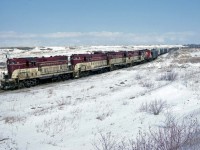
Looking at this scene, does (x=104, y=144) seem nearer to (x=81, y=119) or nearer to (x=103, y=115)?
(x=81, y=119)

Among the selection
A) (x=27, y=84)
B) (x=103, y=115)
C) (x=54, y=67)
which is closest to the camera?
(x=103, y=115)

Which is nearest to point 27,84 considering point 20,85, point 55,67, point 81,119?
point 20,85

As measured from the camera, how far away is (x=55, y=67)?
3731cm

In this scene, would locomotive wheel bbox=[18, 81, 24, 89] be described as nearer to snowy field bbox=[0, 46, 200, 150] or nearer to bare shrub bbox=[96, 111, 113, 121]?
snowy field bbox=[0, 46, 200, 150]

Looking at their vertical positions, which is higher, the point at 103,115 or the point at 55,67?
the point at 55,67

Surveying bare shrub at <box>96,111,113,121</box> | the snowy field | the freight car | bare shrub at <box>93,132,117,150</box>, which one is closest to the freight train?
the freight car

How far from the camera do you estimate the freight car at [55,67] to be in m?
31.4

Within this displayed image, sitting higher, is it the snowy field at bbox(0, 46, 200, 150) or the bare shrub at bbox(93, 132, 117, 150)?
the bare shrub at bbox(93, 132, 117, 150)

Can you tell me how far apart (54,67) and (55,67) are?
18cm

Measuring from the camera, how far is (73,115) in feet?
52.3

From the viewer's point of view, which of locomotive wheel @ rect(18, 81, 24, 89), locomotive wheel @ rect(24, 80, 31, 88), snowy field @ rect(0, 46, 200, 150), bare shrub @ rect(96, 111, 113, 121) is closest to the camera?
snowy field @ rect(0, 46, 200, 150)

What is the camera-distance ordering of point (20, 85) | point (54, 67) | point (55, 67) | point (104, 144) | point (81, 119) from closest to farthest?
1. point (104, 144)
2. point (81, 119)
3. point (20, 85)
4. point (54, 67)
5. point (55, 67)

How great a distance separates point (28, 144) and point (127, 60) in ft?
155

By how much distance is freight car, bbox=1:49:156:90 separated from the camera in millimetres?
31375
